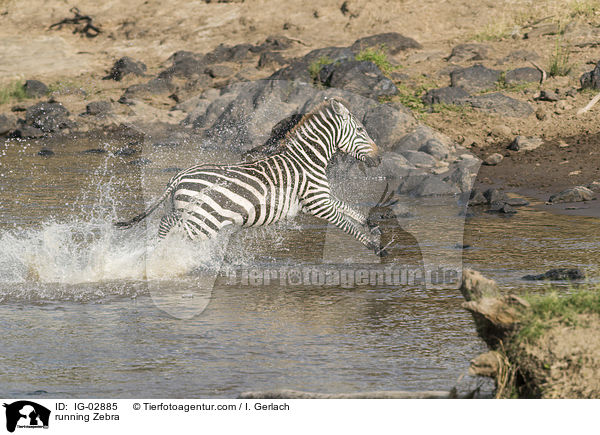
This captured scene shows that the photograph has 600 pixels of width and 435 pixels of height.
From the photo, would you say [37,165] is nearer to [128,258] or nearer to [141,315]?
[128,258]

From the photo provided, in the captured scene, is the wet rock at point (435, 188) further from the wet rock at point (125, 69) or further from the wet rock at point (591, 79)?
the wet rock at point (125, 69)

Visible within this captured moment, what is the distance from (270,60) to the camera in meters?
21.3

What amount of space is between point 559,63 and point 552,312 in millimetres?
13459

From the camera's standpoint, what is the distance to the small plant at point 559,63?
16.4 m

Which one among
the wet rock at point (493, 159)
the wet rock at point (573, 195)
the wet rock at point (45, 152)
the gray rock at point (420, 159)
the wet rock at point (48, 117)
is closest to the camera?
the wet rock at point (573, 195)

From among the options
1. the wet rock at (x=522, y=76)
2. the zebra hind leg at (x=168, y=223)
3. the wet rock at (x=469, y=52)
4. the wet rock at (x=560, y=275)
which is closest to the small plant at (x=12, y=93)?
the wet rock at (x=469, y=52)

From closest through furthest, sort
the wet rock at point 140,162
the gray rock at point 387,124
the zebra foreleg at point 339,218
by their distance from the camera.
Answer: the zebra foreleg at point 339,218 → the gray rock at point 387,124 → the wet rock at point 140,162

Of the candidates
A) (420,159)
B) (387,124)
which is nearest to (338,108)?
(420,159)

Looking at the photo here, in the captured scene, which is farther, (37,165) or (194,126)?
(194,126)

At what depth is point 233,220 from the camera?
804 cm

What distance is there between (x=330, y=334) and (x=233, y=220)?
207cm

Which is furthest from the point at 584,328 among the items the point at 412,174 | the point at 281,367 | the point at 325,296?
the point at 412,174

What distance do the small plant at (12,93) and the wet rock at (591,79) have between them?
14.1m

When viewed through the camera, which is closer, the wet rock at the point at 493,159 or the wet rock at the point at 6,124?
the wet rock at the point at 493,159
